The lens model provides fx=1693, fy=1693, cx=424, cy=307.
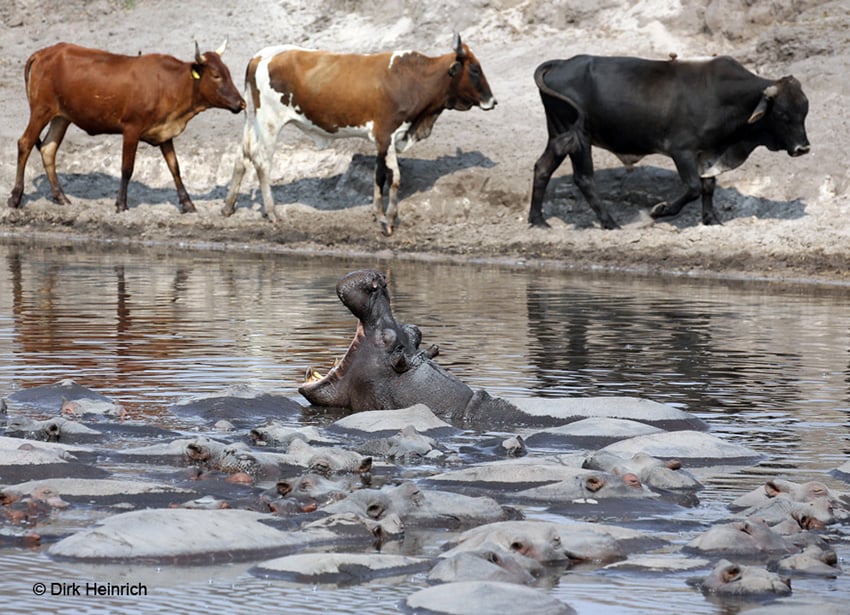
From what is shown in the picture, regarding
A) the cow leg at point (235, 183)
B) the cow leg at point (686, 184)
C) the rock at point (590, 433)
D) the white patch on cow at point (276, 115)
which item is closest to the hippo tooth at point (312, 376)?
the rock at point (590, 433)

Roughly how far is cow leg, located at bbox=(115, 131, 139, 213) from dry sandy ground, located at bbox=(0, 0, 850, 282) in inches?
10.4

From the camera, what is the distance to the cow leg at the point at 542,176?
19516 millimetres

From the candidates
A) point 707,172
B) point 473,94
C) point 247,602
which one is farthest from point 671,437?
point 473,94

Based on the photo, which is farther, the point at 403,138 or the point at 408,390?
the point at 403,138

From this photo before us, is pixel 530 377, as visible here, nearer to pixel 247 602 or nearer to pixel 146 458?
pixel 146 458

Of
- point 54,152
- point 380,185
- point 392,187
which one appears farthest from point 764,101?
point 54,152

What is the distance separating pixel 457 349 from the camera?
11.6m

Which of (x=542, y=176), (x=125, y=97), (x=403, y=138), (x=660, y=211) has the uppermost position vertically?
(x=125, y=97)

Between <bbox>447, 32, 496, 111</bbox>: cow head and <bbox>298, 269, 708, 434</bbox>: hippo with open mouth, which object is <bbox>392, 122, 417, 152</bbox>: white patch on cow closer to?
<bbox>447, 32, 496, 111</bbox>: cow head

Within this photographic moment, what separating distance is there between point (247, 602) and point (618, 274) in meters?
13.2

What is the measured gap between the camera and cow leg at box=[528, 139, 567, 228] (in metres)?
19.5

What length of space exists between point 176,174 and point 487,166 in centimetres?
403

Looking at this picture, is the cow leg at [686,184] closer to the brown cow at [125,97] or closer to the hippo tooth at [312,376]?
the brown cow at [125,97]

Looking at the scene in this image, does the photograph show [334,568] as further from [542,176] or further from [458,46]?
[458,46]
